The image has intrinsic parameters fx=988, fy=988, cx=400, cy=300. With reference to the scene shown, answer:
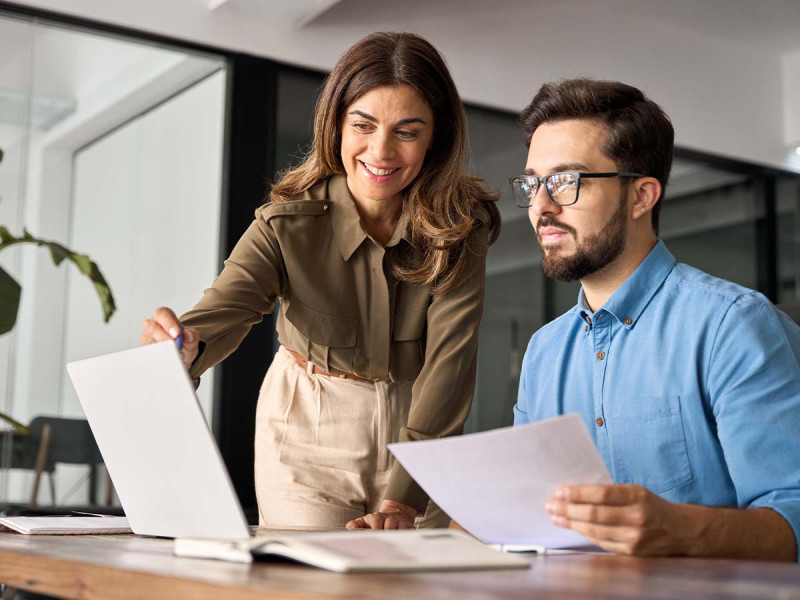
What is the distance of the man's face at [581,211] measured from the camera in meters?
1.52

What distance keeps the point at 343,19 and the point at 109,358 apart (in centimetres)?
368

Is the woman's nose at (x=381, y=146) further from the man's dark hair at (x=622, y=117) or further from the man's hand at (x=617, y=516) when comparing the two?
the man's hand at (x=617, y=516)

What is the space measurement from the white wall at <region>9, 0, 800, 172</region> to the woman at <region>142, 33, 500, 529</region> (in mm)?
2381

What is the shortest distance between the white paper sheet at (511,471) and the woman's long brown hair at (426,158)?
882 mm

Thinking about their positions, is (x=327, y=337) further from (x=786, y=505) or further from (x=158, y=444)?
(x=786, y=505)

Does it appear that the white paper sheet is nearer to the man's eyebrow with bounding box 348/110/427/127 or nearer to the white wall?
the man's eyebrow with bounding box 348/110/427/127

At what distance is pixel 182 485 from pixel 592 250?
2.51 feet

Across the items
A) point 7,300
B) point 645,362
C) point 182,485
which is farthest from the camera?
point 7,300

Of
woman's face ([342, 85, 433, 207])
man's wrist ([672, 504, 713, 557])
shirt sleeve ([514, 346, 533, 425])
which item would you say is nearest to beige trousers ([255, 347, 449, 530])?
shirt sleeve ([514, 346, 533, 425])

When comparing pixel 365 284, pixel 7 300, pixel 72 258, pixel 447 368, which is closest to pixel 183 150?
pixel 72 258

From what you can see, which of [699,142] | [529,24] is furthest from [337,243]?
[699,142]

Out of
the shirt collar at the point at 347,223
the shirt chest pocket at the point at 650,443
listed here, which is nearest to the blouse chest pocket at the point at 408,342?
the shirt collar at the point at 347,223

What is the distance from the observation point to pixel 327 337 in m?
1.86

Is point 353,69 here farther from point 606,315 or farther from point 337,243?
point 606,315
